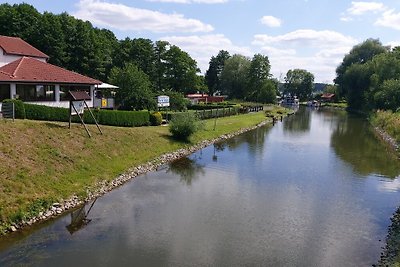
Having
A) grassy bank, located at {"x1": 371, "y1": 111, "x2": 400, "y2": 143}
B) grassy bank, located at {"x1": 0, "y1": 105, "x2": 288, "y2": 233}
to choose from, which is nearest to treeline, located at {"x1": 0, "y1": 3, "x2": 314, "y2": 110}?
grassy bank, located at {"x1": 0, "y1": 105, "x2": 288, "y2": 233}

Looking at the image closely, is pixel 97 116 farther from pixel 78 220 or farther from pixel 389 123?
pixel 389 123

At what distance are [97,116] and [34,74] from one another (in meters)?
6.53

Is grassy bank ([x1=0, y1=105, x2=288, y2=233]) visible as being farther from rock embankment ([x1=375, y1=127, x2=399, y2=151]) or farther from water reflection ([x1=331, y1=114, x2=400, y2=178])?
rock embankment ([x1=375, y1=127, x2=399, y2=151])

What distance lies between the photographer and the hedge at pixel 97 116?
2616cm

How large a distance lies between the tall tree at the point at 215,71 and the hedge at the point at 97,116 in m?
77.7

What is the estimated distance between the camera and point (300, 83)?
140 meters

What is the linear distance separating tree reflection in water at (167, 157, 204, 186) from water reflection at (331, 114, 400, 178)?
1104 centimetres

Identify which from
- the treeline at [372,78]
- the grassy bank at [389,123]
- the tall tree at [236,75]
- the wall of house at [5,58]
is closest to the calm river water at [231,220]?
the grassy bank at [389,123]

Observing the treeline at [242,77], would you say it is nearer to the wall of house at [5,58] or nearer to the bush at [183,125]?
the bush at [183,125]

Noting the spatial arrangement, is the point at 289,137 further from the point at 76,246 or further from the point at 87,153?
the point at 76,246

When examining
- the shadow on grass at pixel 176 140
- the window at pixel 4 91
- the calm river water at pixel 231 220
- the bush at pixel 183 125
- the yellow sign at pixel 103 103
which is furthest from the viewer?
the yellow sign at pixel 103 103

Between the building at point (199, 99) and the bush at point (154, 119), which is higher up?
the building at point (199, 99)

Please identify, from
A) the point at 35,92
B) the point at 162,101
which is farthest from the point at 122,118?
the point at 35,92

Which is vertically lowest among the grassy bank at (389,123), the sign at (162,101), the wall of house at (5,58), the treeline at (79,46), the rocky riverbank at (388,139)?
the rocky riverbank at (388,139)
